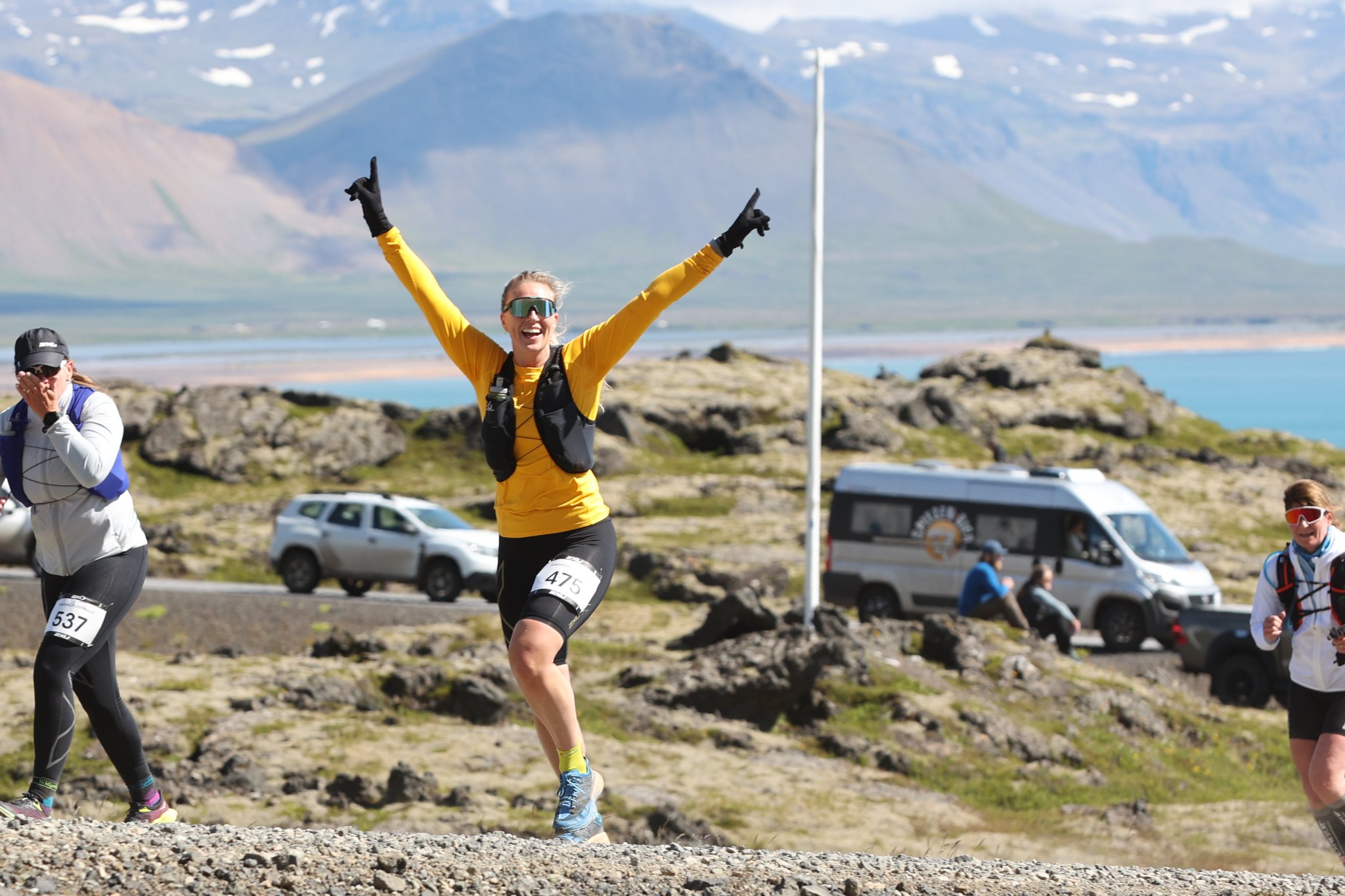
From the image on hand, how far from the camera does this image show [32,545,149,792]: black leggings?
666 centimetres

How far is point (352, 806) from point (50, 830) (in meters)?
6.75

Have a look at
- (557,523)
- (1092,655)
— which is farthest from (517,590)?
(1092,655)

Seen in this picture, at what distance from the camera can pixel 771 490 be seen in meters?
42.1

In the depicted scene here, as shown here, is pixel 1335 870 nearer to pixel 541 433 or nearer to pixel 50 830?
pixel 541 433

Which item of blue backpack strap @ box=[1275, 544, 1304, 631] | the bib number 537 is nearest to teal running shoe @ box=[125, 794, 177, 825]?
the bib number 537

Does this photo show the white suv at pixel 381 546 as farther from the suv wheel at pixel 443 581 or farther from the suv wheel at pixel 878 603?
the suv wheel at pixel 878 603

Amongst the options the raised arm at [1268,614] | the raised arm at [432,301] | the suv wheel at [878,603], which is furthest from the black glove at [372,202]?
the suv wheel at [878,603]

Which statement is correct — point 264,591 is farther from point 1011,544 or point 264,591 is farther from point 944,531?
point 1011,544

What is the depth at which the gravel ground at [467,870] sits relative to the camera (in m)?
5.74

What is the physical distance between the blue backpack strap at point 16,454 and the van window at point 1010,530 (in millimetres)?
19708

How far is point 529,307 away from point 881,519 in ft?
64.9

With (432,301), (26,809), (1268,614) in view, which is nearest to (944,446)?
(1268,614)

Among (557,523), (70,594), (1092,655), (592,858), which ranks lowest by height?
(1092,655)

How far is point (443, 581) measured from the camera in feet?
89.5
